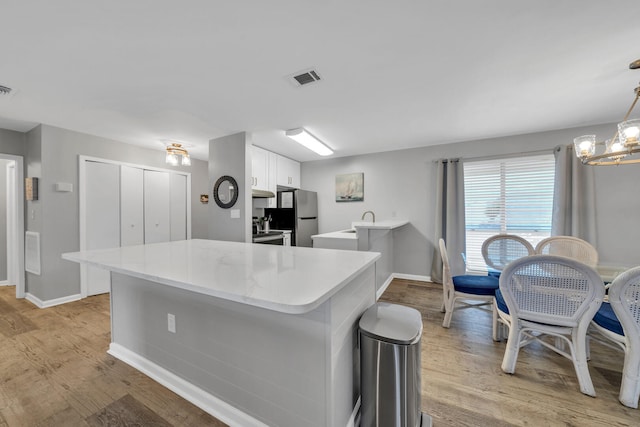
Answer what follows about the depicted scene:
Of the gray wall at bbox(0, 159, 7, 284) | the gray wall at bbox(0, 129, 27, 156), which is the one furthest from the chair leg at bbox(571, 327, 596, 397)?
the gray wall at bbox(0, 159, 7, 284)

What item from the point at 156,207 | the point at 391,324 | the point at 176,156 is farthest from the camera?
the point at 156,207

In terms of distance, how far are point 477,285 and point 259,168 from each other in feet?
10.7

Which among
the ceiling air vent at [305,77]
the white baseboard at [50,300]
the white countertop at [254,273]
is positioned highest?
the ceiling air vent at [305,77]

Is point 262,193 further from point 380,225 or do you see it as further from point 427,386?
point 427,386

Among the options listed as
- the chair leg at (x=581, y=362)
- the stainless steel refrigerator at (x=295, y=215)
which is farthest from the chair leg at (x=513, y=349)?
the stainless steel refrigerator at (x=295, y=215)

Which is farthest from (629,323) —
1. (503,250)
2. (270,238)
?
(270,238)

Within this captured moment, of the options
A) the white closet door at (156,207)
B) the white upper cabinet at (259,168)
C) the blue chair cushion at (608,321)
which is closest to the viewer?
the blue chair cushion at (608,321)

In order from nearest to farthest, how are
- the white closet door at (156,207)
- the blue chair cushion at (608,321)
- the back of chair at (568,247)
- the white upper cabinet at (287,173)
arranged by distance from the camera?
the blue chair cushion at (608,321) < the back of chair at (568,247) < the white closet door at (156,207) < the white upper cabinet at (287,173)

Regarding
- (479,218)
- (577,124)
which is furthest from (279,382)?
(577,124)

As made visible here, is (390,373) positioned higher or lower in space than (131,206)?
lower

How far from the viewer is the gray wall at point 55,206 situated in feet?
9.97

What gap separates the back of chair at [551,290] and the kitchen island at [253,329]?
1.02m

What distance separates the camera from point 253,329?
128 centimetres

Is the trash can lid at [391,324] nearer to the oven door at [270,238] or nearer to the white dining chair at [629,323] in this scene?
the white dining chair at [629,323]
